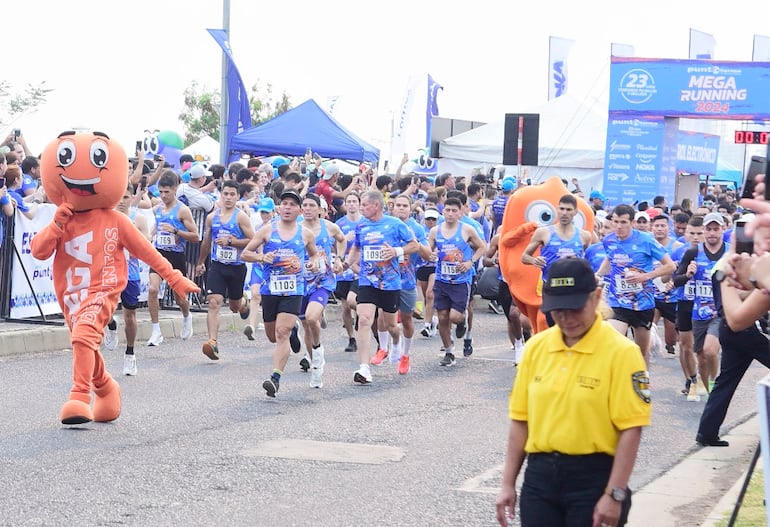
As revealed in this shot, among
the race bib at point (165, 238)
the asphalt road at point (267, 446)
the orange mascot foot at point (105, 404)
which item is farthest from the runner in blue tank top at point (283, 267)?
the race bib at point (165, 238)

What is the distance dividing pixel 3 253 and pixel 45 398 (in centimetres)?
415

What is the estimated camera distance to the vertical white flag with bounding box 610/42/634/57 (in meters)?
37.8

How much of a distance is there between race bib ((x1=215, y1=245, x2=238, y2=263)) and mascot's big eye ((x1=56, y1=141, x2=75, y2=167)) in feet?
15.5

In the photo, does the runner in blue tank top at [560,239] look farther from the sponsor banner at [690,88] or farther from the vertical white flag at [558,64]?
the vertical white flag at [558,64]

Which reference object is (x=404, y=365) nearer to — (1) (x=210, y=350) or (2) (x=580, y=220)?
(1) (x=210, y=350)

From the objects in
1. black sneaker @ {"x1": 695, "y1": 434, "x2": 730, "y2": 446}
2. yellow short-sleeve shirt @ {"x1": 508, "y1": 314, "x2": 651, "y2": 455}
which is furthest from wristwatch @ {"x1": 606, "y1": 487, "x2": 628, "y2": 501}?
black sneaker @ {"x1": 695, "y1": 434, "x2": 730, "y2": 446}

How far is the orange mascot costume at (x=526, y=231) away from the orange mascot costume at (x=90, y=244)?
3988 mm

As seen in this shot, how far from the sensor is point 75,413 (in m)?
9.09

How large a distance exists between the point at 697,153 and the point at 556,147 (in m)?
8.96

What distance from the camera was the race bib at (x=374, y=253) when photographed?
12930 mm

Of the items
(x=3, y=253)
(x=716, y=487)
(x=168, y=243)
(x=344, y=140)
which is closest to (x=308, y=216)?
(x=168, y=243)

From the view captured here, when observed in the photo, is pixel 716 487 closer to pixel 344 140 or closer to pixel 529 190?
pixel 529 190

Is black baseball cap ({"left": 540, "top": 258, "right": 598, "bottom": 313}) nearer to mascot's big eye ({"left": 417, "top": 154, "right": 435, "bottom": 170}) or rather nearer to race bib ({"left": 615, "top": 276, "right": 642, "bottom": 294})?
race bib ({"left": 615, "top": 276, "right": 642, "bottom": 294})

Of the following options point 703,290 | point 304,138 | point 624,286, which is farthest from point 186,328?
point 304,138
